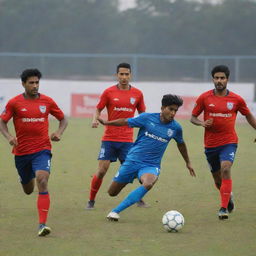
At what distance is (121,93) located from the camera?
10766mm

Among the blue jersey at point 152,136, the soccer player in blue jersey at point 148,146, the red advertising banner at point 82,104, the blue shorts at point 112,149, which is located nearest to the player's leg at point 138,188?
the soccer player in blue jersey at point 148,146

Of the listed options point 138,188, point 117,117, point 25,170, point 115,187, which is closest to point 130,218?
point 115,187

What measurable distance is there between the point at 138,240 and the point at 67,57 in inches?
Result: 1128

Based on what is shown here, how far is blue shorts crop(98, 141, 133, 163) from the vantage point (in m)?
10.6

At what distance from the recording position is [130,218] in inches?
381

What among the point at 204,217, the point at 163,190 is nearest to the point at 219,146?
the point at 204,217

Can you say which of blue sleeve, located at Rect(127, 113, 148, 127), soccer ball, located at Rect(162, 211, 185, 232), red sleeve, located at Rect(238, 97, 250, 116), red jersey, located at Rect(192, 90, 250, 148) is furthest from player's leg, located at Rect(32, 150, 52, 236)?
red sleeve, located at Rect(238, 97, 250, 116)

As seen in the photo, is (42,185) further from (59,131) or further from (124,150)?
(124,150)

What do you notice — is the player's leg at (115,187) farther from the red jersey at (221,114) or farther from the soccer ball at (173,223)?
the red jersey at (221,114)

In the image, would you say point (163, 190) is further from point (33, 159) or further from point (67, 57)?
point (67, 57)

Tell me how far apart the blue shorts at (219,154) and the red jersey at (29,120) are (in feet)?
7.77

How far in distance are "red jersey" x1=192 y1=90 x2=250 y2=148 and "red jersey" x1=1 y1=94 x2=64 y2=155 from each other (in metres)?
2.27

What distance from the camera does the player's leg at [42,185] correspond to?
8.43 m

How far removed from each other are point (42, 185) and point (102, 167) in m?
1.98
